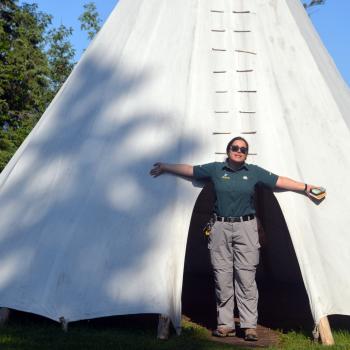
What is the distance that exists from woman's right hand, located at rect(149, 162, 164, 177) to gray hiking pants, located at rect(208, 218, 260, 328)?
677 mm

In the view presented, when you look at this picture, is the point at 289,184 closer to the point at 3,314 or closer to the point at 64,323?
the point at 64,323

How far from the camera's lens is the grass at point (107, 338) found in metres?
5.79

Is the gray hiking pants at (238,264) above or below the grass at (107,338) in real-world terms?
above

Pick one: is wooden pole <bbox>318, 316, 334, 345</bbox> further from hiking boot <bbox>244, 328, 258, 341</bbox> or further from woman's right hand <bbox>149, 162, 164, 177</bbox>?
woman's right hand <bbox>149, 162, 164, 177</bbox>

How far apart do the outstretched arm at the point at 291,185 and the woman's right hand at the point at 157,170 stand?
1017 mm

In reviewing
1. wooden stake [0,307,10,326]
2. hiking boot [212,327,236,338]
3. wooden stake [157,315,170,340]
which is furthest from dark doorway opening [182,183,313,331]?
wooden stake [0,307,10,326]

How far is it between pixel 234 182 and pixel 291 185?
1.74 feet

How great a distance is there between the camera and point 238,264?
253 inches

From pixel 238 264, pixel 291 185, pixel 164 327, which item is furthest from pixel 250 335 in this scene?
pixel 291 185

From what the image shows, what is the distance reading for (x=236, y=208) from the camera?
251 inches

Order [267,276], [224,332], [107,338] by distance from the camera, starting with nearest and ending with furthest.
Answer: [107,338] → [224,332] → [267,276]

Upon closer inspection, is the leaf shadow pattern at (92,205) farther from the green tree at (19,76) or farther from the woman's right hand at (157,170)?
the green tree at (19,76)

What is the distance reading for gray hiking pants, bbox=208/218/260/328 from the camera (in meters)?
6.38

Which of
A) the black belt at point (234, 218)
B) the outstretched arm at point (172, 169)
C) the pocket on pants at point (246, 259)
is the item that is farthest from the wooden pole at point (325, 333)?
the outstretched arm at point (172, 169)
